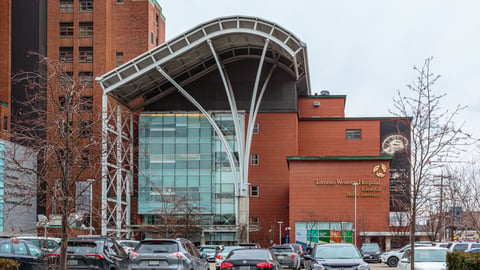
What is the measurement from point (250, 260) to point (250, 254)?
1.52 ft

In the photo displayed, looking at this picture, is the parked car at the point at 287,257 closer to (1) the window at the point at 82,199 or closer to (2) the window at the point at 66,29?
(1) the window at the point at 82,199

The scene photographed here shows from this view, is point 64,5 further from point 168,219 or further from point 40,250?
point 40,250

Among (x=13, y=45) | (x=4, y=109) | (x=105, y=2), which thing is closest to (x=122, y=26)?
(x=105, y=2)

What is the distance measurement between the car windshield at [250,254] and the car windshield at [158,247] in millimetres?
1727

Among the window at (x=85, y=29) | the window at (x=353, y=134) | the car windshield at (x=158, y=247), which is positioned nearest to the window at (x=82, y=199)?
the car windshield at (x=158, y=247)

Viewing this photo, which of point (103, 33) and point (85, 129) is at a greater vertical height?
point (103, 33)

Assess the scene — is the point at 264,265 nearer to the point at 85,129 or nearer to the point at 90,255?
the point at 90,255

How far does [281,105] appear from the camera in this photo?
7425cm

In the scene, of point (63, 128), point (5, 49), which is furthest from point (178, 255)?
point (5, 49)

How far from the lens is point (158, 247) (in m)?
20.7

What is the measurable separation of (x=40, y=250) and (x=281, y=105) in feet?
180

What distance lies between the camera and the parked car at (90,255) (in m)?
20.0

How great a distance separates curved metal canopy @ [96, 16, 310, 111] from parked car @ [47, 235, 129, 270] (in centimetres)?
4361

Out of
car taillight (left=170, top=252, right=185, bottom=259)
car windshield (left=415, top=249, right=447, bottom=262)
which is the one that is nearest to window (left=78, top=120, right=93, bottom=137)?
car taillight (left=170, top=252, right=185, bottom=259)
